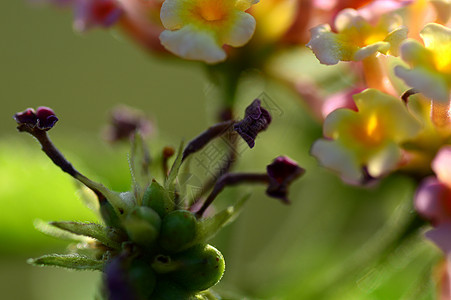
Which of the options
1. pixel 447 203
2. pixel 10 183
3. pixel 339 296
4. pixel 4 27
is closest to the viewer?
pixel 447 203

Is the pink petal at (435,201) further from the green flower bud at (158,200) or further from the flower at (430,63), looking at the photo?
the green flower bud at (158,200)

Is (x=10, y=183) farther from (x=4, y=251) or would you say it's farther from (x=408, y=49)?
(x=408, y=49)

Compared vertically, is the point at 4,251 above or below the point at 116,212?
below

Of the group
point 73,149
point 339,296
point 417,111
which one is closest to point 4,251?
point 73,149

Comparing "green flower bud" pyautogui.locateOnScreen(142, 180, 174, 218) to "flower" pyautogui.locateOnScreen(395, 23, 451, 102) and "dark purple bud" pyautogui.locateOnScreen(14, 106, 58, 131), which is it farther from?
"flower" pyautogui.locateOnScreen(395, 23, 451, 102)

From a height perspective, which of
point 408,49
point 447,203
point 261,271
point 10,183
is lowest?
point 261,271

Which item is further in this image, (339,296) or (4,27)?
(4,27)

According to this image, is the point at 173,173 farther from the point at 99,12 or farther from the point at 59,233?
the point at 99,12

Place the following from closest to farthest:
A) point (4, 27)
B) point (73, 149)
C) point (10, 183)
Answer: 1. point (10, 183)
2. point (73, 149)
3. point (4, 27)
